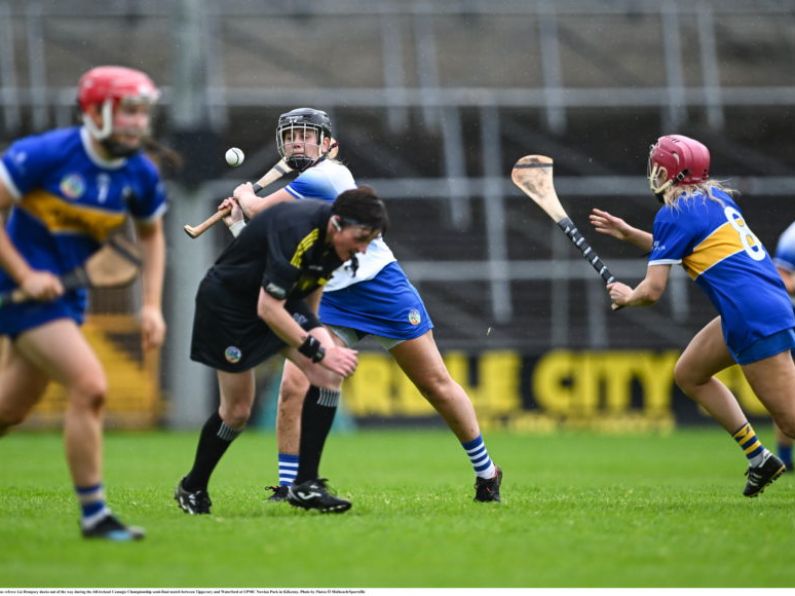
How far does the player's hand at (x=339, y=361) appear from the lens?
6785 millimetres

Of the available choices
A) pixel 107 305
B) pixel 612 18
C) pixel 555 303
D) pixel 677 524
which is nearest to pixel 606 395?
pixel 555 303

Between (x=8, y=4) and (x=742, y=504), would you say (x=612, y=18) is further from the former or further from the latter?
(x=742, y=504)

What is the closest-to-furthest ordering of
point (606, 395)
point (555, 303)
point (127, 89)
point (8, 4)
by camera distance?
point (127, 89), point (606, 395), point (555, 303), point (8, 4)

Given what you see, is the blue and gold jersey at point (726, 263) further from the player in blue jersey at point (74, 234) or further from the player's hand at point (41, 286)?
the player's hand at point (41, 286)

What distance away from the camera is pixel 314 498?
24.4 ft

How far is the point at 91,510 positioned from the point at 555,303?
17.1m

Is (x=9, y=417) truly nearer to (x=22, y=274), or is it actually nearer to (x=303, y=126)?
(x=22, y=274)

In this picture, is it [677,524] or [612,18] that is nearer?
[677,524]

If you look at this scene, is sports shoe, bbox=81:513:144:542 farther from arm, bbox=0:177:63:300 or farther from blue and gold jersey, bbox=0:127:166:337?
arm, bbox=0:177:63:300

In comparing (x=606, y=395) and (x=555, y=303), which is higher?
(x=555, y=303)

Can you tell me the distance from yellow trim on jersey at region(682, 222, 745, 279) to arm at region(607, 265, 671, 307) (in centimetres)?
19

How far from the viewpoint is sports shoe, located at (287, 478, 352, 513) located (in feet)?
24.4

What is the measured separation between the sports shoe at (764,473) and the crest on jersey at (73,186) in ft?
15.5

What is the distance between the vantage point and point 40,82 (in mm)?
25750
